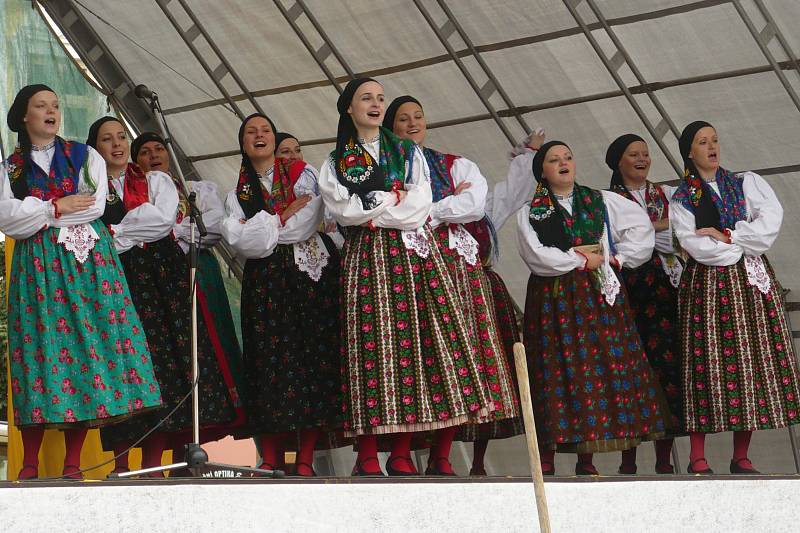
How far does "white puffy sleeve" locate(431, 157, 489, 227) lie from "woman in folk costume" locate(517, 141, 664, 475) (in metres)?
0.31

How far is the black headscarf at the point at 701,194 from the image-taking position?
489 centimetres

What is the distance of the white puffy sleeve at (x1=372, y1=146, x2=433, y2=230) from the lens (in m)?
4.36

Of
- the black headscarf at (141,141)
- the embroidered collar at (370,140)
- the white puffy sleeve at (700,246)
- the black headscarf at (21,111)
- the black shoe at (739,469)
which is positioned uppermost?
the black headscarf at (141,141)

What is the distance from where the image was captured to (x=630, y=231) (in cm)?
503

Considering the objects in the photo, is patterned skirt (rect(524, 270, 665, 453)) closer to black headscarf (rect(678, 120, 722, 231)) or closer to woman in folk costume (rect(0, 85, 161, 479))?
black headscarf (rect(678, 120, 722, 231))

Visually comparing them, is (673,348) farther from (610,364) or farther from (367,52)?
(367,52)

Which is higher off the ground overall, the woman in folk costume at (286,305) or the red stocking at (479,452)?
the woman in folk costume at (286,305)

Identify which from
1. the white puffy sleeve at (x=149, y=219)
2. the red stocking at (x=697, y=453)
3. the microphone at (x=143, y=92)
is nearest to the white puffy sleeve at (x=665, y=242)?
the red stocking at (x=697, y=453)

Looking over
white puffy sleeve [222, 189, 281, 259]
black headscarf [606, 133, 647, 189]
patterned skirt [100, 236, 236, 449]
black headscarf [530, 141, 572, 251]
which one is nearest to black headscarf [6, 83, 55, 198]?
patterned skirt [100, 236, 236, 449]

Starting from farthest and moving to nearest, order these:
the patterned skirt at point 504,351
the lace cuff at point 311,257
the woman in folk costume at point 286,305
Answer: the patterned skirt at point 504,351 → the lace cuff at point 311,257 → the woman in folk costume at point 286,305

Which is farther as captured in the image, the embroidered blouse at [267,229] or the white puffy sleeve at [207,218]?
the white puffy sleeve at [207,218]

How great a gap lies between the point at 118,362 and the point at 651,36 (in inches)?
137

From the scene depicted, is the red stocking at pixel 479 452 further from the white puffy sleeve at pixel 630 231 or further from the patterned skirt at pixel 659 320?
the white puffy sleeve at pixel 630 231

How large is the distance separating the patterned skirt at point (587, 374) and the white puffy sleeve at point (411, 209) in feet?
2.49
